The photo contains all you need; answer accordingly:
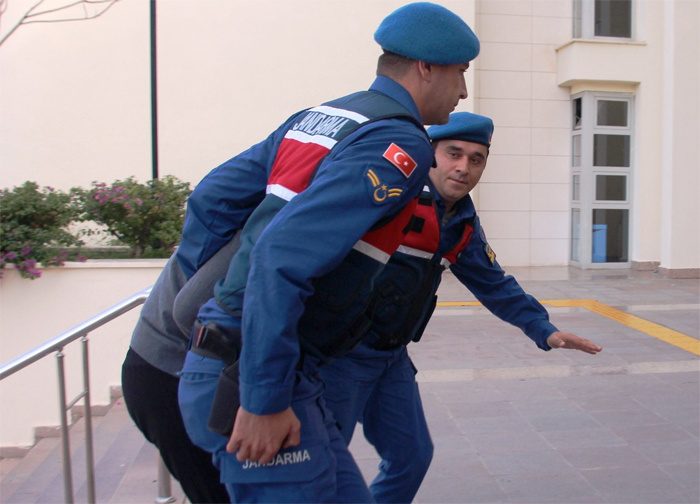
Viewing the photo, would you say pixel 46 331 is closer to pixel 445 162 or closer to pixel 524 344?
pixel 524 344

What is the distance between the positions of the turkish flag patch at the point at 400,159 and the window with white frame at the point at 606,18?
35.2 feet

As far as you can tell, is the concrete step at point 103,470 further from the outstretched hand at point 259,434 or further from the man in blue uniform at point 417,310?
the outstretched hand at point 259,434

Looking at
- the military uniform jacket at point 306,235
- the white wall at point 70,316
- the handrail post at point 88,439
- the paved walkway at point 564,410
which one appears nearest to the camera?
the military uniform jacket at point 306,235

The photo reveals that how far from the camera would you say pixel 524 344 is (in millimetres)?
6227

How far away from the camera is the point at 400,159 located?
1487 millimetres

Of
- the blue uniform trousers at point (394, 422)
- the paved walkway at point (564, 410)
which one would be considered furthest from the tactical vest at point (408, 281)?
the paved walkway at point (564, 410)

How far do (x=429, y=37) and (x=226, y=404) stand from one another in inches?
38.3

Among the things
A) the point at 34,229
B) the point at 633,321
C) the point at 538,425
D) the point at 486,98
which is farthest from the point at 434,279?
the point at 486,98

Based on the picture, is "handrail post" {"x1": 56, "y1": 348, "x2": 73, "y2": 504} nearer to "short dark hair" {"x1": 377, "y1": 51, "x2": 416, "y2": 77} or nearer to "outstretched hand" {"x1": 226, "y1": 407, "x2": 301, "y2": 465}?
"outstretched hand" {"x1": 226, "y1": 407, "x2": 301, "y2": 465}

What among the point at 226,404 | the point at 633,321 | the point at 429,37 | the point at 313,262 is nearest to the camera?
the point at 313,262

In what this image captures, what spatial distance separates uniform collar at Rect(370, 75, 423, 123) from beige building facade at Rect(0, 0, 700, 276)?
8.58m

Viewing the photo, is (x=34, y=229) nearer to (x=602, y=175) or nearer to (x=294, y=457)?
(x=294, y=457)

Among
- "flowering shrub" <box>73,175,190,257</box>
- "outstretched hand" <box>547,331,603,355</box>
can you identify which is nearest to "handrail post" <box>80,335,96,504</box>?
"outstretched hand" <box>547,331,603,355</box>

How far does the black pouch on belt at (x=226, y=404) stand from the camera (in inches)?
59.6
